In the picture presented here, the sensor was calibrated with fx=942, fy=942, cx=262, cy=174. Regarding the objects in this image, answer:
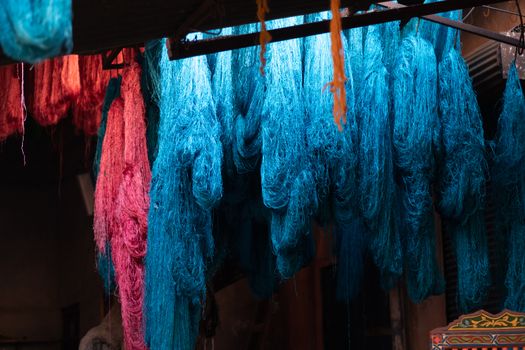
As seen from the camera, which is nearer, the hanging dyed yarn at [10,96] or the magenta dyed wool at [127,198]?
the magenta dyed wool at [127,198]

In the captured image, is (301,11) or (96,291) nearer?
(301,11)

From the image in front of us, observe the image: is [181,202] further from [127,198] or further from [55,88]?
[55,88]

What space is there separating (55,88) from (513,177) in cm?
400

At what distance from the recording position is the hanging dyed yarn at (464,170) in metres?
6.20

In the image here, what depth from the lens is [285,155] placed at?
600cm

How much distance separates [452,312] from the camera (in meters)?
8.46

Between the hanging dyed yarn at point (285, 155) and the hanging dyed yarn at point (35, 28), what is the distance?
114 inches

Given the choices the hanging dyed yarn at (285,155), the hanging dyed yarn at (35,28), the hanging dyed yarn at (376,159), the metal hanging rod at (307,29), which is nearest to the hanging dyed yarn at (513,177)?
the hanging dyed yarn at (376,159)

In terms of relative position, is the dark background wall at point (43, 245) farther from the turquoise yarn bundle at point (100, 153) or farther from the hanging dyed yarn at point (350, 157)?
the hanging dyed yarn at point (350, 157)

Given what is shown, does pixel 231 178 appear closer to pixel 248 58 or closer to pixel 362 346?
pixel 248 58

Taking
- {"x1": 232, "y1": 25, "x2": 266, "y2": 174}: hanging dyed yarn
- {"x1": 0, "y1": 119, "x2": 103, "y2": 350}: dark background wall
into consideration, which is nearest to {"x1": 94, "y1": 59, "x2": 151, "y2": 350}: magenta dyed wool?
{"x1": 232, "y1": 25, "x2": 266, "y2": 174}: hanging dyed yarn

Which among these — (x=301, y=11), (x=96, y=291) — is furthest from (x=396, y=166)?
(x=96, y=291)

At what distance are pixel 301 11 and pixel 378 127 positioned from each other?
4.57ft

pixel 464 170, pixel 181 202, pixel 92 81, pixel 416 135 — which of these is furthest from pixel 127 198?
→ pixel 464 170
